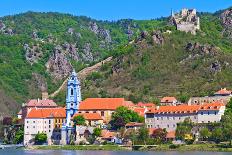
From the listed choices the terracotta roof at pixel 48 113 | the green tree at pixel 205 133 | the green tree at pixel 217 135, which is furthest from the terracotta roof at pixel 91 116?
the green tree at pixel 217 135

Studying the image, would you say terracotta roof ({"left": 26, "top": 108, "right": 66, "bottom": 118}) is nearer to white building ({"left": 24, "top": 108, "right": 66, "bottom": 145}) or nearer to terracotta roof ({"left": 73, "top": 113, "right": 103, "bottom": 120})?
white building ({"left": 24, "top": 108, "right": 66, "bottom": 145})

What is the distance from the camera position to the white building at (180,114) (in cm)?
14625

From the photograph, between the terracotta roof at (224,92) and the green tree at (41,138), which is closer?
the green tree at (41,138)

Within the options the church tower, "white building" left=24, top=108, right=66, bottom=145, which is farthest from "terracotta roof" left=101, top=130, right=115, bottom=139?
"white building" left=24, top=108, right=66, bottom=145

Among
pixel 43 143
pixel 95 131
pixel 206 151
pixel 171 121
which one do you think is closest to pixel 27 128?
pixel 43 143

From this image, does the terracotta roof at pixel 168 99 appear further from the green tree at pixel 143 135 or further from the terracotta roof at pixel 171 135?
the green tree at pixel 143 135

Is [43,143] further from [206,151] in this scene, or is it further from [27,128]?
[206,151]

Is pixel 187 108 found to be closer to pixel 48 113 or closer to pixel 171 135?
pixel 171 135

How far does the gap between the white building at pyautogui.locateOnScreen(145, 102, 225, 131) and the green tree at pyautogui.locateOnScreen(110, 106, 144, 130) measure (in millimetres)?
2305

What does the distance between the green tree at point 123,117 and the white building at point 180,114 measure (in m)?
2.31

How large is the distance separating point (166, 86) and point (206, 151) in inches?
2829

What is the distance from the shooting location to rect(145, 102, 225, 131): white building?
146 meters

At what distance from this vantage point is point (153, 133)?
14350 centimetres

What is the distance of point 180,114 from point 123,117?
1098cm
